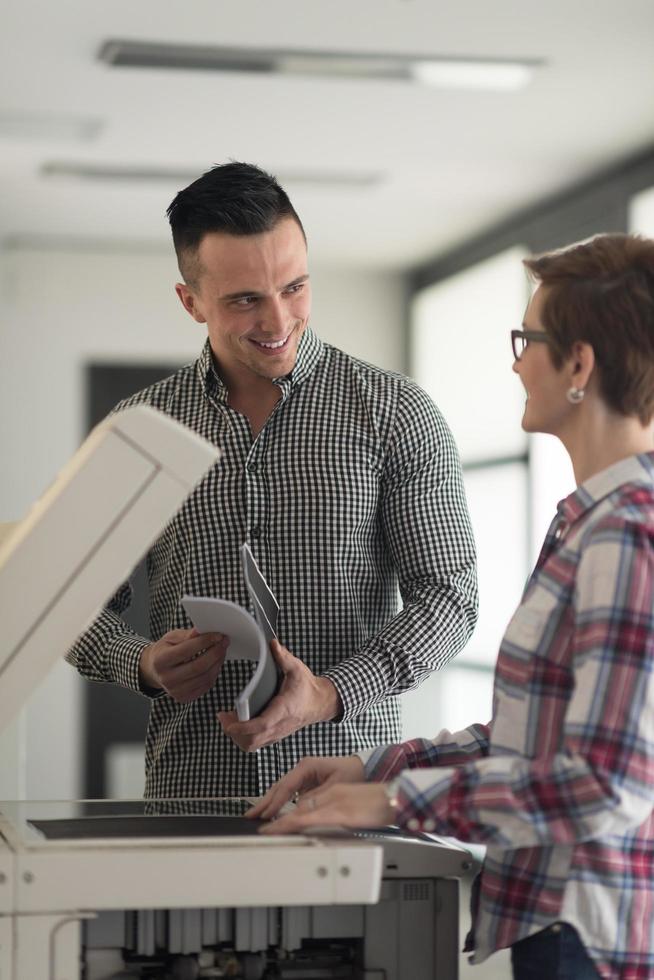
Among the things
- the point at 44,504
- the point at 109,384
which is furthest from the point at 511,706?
the point at 109,384

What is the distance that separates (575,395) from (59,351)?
236 inches

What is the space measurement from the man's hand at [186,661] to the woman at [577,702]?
40cm

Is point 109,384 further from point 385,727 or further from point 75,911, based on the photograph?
point 75,911

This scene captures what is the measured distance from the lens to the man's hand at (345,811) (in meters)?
1.30

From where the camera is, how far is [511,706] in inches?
52.9

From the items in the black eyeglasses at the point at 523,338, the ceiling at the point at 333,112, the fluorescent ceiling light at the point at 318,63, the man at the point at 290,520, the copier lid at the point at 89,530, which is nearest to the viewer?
the copier lid at the point at 89,530

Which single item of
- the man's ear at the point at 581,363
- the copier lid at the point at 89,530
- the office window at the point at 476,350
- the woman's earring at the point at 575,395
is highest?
the office window at the point at 476,350

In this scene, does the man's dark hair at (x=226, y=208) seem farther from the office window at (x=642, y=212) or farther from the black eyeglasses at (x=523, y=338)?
the office window at (x=642, y=212)

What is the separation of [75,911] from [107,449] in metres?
0.40

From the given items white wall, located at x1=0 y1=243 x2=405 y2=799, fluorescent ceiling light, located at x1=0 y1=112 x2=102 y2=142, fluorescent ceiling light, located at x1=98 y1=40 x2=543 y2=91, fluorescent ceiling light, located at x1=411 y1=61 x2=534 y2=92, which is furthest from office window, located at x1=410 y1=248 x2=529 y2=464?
fluorescent ceiling light, located at x1=0 y1=112 x2=102 y2=142

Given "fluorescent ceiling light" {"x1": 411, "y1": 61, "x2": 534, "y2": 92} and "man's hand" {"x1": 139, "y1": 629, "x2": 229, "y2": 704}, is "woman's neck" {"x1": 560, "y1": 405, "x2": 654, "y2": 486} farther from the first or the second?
"fluorescent ceiling light" {"x1": 411, "y1": 61, "x2": 534, "y2": 92}

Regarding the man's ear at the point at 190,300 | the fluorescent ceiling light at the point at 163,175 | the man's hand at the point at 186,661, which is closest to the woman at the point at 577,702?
the man's hand at the point at 186,661

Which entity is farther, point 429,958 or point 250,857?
point 429,958

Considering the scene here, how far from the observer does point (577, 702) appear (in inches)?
48.3
